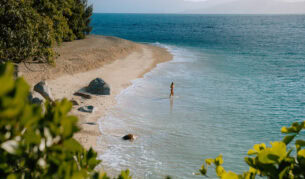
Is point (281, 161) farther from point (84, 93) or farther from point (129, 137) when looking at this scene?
point (84, 93)

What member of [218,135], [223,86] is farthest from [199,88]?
[218,135]

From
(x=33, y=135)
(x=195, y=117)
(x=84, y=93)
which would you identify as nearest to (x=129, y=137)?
(x=195, y=117)

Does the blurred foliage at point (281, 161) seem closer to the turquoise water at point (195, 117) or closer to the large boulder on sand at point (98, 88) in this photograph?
the turquoise water at point (195, 117)

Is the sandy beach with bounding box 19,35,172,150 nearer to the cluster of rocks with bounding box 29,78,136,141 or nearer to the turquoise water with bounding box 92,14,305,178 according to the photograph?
the cluster of rocks with bounding box 29,78,136,141

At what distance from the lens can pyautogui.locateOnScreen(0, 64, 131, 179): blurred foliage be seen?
1349 millimetres

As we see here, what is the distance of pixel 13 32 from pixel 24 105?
15941 millimetres

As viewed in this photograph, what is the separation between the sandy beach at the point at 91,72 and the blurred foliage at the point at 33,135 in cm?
1018

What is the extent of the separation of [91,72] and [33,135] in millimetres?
24888

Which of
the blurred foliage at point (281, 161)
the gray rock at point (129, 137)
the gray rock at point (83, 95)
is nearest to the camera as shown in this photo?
the blurred foliage at point (281, 161)

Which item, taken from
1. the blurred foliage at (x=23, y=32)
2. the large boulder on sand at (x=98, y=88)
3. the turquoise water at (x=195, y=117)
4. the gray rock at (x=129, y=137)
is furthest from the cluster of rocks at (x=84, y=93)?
the blurred foliage at (x=23, y=32)

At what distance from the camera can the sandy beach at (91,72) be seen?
1587 cm

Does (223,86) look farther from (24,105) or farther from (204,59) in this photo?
(24,105)

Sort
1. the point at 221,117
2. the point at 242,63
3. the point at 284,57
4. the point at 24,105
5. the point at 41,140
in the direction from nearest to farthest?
the point at 24,105
the point at 41,140
the point at 221,117
the point at 242,63
the point at 284,57

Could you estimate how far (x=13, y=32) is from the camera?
50.3 feet
